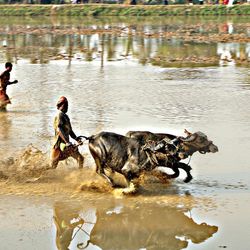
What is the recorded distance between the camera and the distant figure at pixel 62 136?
1032 cm

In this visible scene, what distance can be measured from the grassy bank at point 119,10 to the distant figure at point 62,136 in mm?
41595

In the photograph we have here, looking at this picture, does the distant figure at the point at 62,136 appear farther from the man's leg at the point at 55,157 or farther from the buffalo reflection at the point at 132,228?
the buffalo reflection at the point at 132,228

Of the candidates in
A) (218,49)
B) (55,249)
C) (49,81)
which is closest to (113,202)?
(55,249)

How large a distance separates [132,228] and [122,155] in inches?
56.2

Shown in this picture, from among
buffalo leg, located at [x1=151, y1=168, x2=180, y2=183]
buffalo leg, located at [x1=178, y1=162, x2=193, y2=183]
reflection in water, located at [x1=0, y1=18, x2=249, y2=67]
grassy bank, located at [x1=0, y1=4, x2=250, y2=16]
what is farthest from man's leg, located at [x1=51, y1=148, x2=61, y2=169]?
grassy bank, located at [x1=0, y1=4, x2=250, y2=16]

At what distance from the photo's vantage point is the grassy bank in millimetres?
50875

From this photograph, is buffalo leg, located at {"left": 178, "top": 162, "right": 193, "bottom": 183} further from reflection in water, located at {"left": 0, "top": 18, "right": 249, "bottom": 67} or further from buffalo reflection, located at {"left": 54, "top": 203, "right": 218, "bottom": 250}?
reflection in water, located at {"left": 0, "top": 18, "right": 249, "bottom": 67}

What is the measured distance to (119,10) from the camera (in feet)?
173

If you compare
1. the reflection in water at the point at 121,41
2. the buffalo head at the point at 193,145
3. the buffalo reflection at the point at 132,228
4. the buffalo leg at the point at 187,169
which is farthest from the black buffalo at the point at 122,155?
the reflection in water at the point at 121,41

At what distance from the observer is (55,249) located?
809cm

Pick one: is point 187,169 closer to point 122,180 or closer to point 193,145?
point 193,145

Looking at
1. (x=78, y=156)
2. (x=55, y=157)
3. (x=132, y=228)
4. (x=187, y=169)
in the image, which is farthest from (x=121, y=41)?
(x=132, y=228)

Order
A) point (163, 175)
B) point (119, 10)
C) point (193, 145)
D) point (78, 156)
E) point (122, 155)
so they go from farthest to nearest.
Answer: point (119, 10) → point (78, 156) → point (163, 175) → point (122, 155) → point (193, 145)

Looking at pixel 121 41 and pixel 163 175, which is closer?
pixel 163 175
